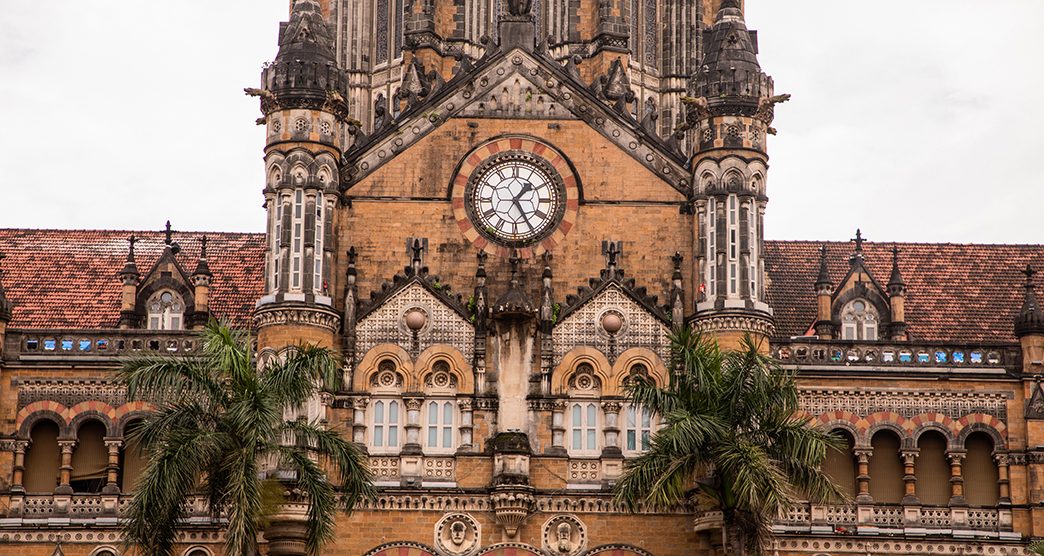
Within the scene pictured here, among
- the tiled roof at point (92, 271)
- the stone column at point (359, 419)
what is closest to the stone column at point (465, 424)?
the stone column at point (359, 419)

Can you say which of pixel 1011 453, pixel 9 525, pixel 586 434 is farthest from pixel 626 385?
pixel 9 525

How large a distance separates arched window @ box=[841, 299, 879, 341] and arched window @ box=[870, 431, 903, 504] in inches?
168

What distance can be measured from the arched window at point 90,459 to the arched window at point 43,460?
0.57 metres

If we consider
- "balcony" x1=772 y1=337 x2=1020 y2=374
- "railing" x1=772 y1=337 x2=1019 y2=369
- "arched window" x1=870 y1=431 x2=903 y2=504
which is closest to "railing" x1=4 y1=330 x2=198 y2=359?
"balcony" x1=772 y1=337 x2=1020 y2=374

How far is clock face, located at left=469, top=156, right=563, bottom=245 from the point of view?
2248 inches

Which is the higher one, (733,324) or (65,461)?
(733,324)

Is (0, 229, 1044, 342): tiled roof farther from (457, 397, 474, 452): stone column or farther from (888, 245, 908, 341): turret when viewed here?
(457, 397, 474, 452): stone column

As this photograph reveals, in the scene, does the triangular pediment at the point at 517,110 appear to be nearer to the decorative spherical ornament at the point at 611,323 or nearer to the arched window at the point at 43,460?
the decorative spherical ornament at the point at 611,323

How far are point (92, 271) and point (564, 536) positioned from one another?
18.8 metres

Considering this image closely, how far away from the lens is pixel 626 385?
5431 cm

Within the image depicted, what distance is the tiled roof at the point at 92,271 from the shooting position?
6125 cm

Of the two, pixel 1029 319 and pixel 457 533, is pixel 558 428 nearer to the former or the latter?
pixel 457 533

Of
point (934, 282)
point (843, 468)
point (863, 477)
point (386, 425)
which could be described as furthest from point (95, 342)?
point (934, 282)

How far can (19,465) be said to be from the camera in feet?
184
